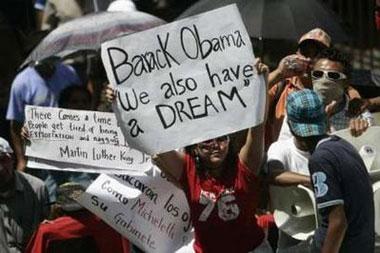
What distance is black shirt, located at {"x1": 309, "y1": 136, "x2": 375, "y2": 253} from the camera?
7.34 m

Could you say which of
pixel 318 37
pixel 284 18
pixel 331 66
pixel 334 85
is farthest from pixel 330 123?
pixel 284 18

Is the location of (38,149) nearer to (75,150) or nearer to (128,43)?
(75,150)

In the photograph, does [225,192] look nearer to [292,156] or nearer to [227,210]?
[227,210]

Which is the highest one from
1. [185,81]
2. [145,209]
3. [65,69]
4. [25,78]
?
[185,81]

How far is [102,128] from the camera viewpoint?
893 centimetres

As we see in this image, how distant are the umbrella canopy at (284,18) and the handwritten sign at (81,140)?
143cm

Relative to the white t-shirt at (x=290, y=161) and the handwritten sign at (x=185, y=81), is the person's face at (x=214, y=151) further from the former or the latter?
the white t-shirt at (x=290, y=161)

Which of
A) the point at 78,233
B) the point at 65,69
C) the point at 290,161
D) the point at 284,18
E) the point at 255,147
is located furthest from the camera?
the point at 65,69

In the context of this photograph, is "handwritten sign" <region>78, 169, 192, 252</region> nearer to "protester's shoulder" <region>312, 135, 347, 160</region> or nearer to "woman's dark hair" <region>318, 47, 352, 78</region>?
"woman's dark hair" <region>318, 47, 352, 78</region>

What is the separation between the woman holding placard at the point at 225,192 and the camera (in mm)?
8016

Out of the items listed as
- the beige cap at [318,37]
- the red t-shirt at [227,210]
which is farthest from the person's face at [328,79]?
the red t-shirt at [227,210]

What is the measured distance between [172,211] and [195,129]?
2.99ft

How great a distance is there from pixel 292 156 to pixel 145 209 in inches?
40.2

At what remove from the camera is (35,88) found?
11.0 m
